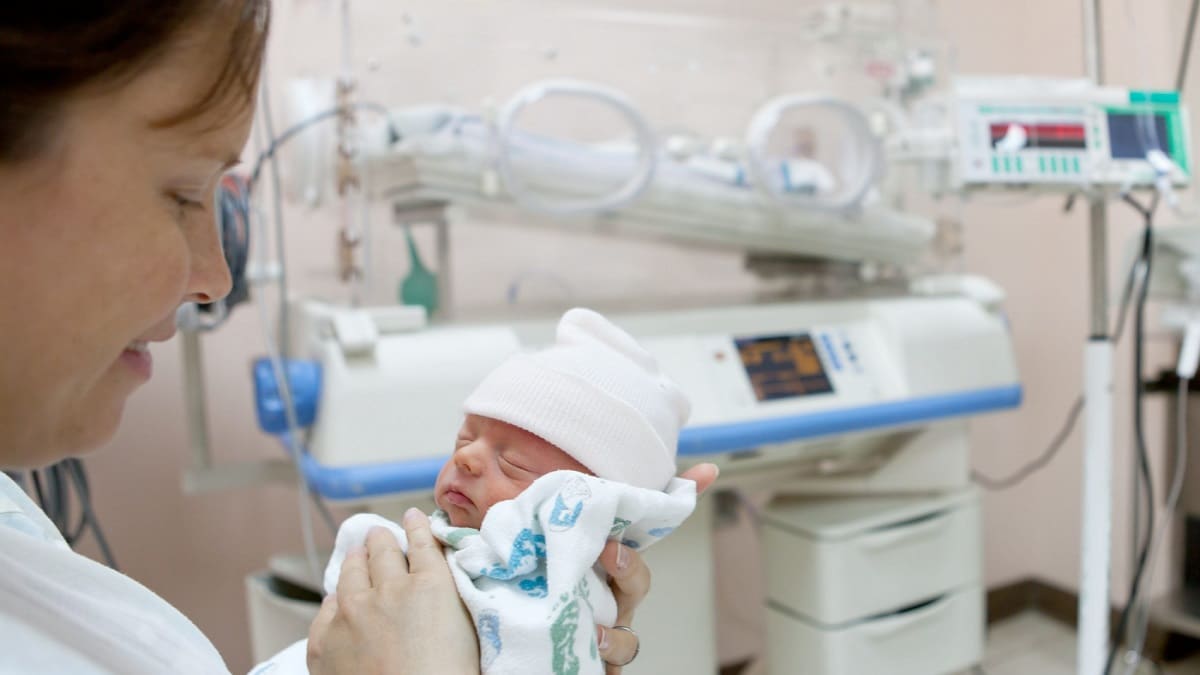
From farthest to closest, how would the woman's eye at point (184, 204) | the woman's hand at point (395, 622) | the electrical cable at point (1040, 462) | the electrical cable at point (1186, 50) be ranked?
the electrical cable at point (1040, 462), the electrical cable at point (1186, 50), the woman's hand at point (395, 622), the woman's eye at point (184, 204)

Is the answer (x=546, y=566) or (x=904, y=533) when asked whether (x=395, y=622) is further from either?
(x=904, y=533)

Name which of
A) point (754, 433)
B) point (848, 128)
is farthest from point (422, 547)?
point (848, 128)

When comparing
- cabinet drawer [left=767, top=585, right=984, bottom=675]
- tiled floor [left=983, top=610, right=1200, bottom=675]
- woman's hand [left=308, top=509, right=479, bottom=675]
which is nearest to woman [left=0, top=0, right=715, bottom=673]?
woman's hand [left=308, top=509, right=479, bottom=675]

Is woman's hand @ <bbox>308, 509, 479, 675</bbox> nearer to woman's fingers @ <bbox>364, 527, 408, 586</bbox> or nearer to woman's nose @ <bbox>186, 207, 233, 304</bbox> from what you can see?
woman's fingers @ <bbox>364, 527, 408, 586</bbox>

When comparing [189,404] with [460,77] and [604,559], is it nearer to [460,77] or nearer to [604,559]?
[460,77]

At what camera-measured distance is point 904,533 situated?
169 centimetres

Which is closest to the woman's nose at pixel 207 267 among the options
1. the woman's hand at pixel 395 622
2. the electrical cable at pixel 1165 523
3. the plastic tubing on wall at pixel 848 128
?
the woman's hand at pixel 395 622

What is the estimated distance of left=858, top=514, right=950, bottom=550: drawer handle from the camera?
166 centimetres

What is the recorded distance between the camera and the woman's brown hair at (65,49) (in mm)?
378

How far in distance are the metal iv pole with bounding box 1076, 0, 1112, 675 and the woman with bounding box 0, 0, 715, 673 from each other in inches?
56.9

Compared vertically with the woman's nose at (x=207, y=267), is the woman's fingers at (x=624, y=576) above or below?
below

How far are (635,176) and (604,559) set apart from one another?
0.84 metres

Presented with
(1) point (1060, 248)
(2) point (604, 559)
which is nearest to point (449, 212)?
(2) point (604, 559)

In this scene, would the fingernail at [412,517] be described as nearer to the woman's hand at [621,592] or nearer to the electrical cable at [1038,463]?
the woman's hand at [621,592]
